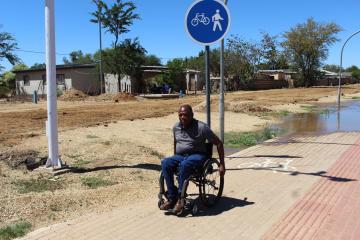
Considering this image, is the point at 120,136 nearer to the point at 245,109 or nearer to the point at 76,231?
the point at 76,231

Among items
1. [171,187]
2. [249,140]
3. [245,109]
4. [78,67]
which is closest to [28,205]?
[171,187]

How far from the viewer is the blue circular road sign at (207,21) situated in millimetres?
7801

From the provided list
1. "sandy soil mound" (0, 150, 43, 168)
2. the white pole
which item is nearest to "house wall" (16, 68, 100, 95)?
"sandy soil mound" (0, 150, 43, 168)

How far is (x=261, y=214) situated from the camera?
6113mm

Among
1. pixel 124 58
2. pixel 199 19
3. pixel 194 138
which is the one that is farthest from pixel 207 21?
pixel 124 58

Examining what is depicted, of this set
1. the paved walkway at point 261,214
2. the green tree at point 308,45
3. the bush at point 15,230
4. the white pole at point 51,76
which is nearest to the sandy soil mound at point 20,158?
the white pole at point 51,76

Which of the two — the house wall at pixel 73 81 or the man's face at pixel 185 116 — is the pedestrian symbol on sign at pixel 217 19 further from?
the house wall at pixel 73 81

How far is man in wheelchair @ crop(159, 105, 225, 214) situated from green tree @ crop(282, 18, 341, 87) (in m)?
77.6

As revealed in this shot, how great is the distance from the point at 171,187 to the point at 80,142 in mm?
5508

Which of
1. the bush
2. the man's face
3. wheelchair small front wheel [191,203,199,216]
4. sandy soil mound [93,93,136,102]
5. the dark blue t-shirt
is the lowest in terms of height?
the bush

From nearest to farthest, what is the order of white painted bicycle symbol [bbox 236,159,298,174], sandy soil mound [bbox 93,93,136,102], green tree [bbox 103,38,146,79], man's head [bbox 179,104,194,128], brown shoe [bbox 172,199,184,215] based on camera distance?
brown shoe [bbox 172,199,184,215]
man's head [bbox 179,104,194,128]
white painted bicycle symbol [bbox 236,159,298,174]
sandy soil mound [bbox 93,93,136,102]
green tree [bbox 103,38,146,79]

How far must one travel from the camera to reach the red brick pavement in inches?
209

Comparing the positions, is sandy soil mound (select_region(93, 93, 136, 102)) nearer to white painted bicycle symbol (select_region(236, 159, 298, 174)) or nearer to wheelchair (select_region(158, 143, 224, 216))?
white painted bicycle symbol (select_region(236, 159, 298, 174))

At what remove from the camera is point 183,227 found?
5.54 metres
